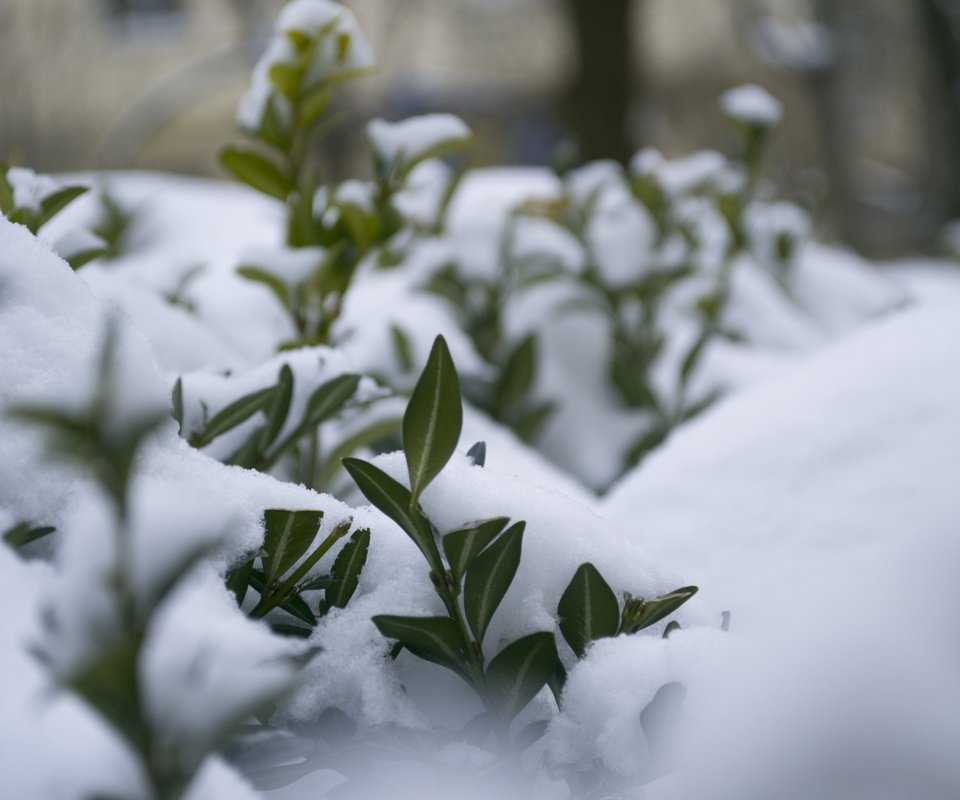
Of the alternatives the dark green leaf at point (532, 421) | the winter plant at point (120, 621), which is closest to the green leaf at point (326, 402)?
the winter plant at point (120, 621)

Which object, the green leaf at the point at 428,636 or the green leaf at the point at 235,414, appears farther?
the green leaf at the point at 235,414

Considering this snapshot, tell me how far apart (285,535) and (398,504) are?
0.05 meters

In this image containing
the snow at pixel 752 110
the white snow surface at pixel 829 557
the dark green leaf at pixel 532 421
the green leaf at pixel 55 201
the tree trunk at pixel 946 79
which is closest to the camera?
the white snow surface at pixel 829 557

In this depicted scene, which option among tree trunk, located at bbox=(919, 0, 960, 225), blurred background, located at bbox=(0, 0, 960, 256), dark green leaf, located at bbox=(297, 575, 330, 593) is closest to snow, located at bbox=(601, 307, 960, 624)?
dark green leaf, located at bbox=(297, 575, 330, 593)

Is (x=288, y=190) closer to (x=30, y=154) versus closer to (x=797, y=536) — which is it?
(x=797, y=536)

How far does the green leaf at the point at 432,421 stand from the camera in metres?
0.43

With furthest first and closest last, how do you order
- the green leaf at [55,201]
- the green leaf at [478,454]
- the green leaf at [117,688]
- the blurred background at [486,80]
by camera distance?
Answer: the blurred background at [486,80], the green leaf at [55,201], the green leaf at [478,454], the green leaf at [117,688]

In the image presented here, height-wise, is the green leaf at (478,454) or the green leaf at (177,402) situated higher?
the green leaf at (177,402)

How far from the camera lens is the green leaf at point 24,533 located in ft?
1.23

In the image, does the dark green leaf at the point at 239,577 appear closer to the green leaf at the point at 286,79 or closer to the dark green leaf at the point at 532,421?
the green leaf at the point at 286,79

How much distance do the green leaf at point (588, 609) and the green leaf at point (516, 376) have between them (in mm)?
Result: 695

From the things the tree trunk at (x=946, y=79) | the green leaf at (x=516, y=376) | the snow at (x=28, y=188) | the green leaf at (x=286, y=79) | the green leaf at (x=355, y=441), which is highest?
the green leaf at (x=286, y=79)

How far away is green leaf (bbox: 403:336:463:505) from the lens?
1.42ft

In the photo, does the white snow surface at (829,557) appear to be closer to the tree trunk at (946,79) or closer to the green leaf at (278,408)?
the green leaf at (278,408)
